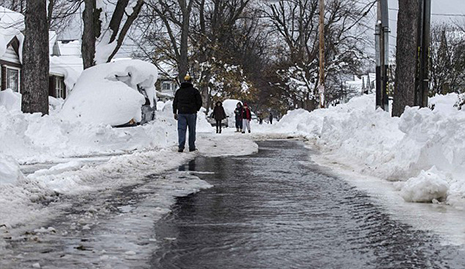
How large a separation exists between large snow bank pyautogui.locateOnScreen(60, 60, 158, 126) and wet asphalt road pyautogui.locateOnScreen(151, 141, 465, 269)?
945 centimetres

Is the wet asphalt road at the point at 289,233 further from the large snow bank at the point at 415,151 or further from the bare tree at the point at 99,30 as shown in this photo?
the bare tree at the point at 99,30

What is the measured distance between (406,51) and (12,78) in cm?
2443

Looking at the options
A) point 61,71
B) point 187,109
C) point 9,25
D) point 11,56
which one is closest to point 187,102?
point 187,109

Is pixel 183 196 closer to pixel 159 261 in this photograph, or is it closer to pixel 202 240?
pixel 202 240

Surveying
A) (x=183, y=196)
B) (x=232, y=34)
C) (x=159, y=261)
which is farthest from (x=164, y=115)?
(x=232, y=34)

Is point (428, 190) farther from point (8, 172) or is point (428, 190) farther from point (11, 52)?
point (11, 52)

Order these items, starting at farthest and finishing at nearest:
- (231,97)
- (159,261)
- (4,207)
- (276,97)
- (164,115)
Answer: (276,97) < (231,97) < (164,115) < (4,207) < (159,261)

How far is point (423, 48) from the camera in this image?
14.3 meters

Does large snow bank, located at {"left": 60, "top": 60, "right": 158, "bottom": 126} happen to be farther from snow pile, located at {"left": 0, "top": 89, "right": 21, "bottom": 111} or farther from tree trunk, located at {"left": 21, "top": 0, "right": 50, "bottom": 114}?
snow pile, located at {"left": 0, "top": 89, "right": 21, "bottom": 111}

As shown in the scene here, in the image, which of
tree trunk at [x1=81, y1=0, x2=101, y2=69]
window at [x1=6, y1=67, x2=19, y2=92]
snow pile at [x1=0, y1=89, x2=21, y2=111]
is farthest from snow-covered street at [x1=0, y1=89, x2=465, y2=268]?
window at [x1=6, y1=67, x2=19, y2=92]

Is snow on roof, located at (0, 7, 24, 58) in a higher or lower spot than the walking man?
higher

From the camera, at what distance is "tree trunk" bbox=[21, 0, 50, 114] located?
17.4m

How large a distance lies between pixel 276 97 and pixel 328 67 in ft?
42.1

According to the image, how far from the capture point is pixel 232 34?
167 ft
